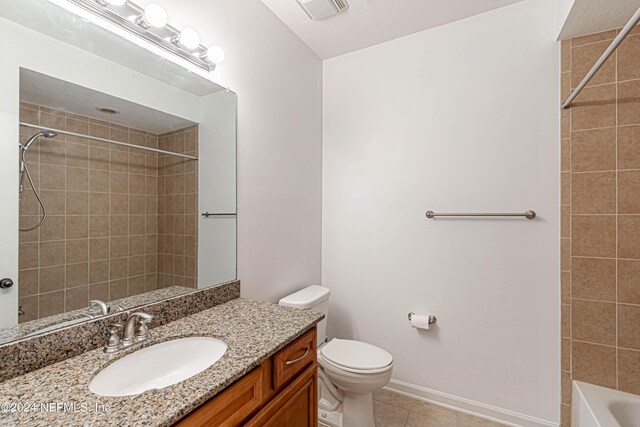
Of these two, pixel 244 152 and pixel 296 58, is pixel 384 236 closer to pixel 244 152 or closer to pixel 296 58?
pixel 244 152

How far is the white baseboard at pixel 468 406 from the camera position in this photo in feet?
5.50

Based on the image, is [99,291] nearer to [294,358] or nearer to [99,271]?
[99,271]

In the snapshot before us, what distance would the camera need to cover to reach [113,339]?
94cm

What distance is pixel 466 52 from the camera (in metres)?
1.84

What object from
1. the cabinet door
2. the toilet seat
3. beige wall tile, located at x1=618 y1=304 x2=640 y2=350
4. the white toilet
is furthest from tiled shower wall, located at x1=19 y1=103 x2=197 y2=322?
beige wall tile, located at x1=618 y1=304 x2=640 y2=350

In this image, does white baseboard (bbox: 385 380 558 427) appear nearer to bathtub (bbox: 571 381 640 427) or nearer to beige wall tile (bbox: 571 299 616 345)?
bathtub (bbox: 571 381 640 427)

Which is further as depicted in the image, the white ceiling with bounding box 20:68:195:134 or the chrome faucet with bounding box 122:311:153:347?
the chrome faucet with bounding box 122:311:153:347

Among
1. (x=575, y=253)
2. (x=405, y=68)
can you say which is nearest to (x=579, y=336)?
(x=575, y=253)

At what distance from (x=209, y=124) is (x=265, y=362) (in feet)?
3.55

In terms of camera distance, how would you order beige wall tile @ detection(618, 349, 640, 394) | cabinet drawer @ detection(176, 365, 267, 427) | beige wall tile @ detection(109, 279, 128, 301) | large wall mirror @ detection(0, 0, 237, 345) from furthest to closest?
beige wall tile @ detection(618, 349, 640, 394) < beige wall tile @ detection(109, 279, 128, 301) < large wall mirror @ detection(0, 0, 237, 345) < cabinet drawer @ detection(176, 365, 267, 427)

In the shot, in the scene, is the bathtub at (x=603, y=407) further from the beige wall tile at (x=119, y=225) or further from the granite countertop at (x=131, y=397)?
the beige wall tile at (x=119, y=225)

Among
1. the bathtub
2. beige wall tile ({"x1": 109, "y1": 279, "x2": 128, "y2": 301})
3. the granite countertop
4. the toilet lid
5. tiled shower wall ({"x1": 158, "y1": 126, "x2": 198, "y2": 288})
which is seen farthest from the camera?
the toilet lid

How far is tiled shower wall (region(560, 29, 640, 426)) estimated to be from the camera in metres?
1.46

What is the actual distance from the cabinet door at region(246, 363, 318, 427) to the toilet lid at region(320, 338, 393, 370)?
14.5 inches
